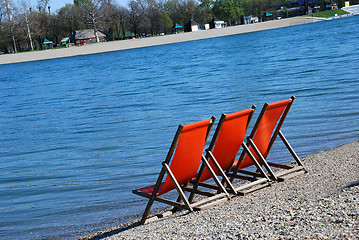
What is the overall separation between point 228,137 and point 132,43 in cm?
7564

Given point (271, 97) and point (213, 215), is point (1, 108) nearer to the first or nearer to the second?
point (271, 97)

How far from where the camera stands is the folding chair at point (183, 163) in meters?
4.52

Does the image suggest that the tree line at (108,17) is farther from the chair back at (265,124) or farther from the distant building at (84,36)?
the chair back at (265,124)

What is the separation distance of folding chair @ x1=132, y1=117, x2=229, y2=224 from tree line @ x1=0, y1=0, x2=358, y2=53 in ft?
270

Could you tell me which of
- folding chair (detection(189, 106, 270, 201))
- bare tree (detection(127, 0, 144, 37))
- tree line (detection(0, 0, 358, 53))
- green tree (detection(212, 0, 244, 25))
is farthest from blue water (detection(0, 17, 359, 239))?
green tree (detection(212, 0, 244, 25))

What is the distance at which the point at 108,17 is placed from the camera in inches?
3656

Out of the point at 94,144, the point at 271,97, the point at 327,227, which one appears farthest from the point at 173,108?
the point at 327,227

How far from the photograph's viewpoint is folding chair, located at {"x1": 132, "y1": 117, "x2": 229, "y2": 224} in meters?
4.52

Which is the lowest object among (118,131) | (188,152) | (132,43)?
(118,131)


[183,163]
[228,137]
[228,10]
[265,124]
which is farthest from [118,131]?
[228,10]

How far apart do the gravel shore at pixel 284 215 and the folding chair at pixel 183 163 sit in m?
0.19

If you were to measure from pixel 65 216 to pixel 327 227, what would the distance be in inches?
155

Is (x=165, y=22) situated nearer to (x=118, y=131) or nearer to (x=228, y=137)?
(x=118, y=131)

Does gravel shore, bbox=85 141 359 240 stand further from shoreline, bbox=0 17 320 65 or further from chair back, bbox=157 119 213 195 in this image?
shoreline, bbox=0 17 320 65
